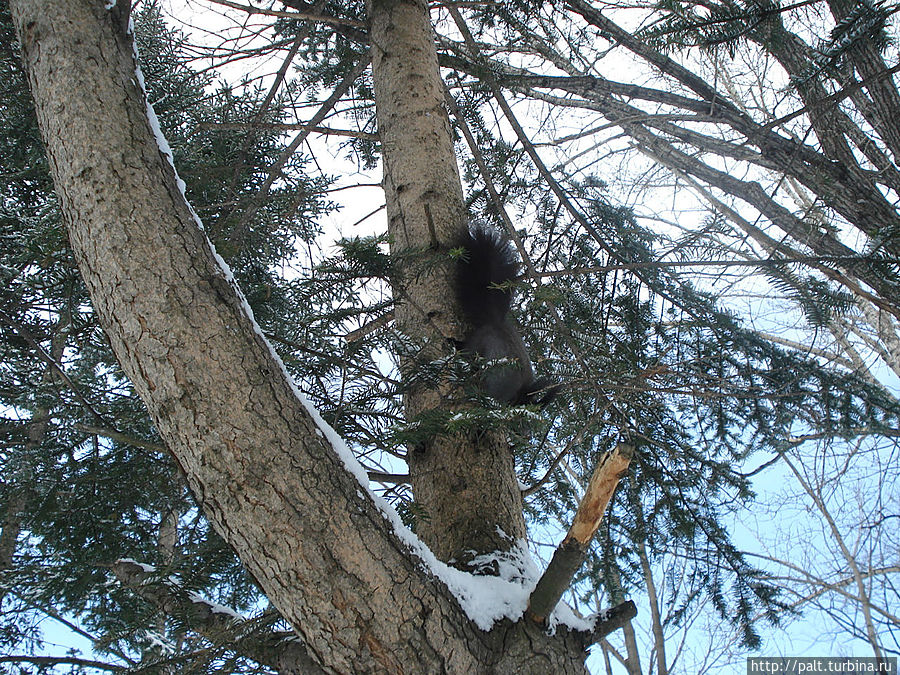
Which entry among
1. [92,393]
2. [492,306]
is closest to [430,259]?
[492,306]

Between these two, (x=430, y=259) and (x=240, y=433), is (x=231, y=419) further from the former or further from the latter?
(x=430, y=259)

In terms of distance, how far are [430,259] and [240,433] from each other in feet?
2.67

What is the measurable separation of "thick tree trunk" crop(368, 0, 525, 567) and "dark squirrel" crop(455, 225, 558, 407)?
0.20 ft

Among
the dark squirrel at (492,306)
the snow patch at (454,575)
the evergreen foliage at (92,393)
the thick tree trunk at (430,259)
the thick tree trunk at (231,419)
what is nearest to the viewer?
the thick tree trunk at (231,419)

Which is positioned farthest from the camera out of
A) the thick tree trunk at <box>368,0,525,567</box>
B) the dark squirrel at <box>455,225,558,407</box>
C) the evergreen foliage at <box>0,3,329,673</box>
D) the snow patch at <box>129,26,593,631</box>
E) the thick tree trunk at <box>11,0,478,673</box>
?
the evergreen foliage at <box>0,3,329,673</box>

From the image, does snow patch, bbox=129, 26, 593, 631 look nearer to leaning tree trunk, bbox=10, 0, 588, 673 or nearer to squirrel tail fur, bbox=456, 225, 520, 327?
leaning tree trunk, bbox=10, 0, 588, 673

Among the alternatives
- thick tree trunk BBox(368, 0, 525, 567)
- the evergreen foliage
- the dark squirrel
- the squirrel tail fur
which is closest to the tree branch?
thick tree trunk BBox(368, 0, 525, 567)

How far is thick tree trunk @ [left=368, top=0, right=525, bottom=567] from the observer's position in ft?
5.03

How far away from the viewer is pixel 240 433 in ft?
3.51

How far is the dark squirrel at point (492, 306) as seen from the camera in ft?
6.34

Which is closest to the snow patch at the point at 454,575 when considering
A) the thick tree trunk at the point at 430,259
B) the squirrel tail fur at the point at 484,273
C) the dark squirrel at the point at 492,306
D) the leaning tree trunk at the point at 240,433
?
the leaning tree trunk at the point at 240,433

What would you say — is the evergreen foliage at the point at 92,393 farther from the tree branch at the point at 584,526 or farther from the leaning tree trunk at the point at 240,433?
the tree branch at the point at 584,526

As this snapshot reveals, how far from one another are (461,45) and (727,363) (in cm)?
197

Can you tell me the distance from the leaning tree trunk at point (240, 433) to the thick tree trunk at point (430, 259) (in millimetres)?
337
